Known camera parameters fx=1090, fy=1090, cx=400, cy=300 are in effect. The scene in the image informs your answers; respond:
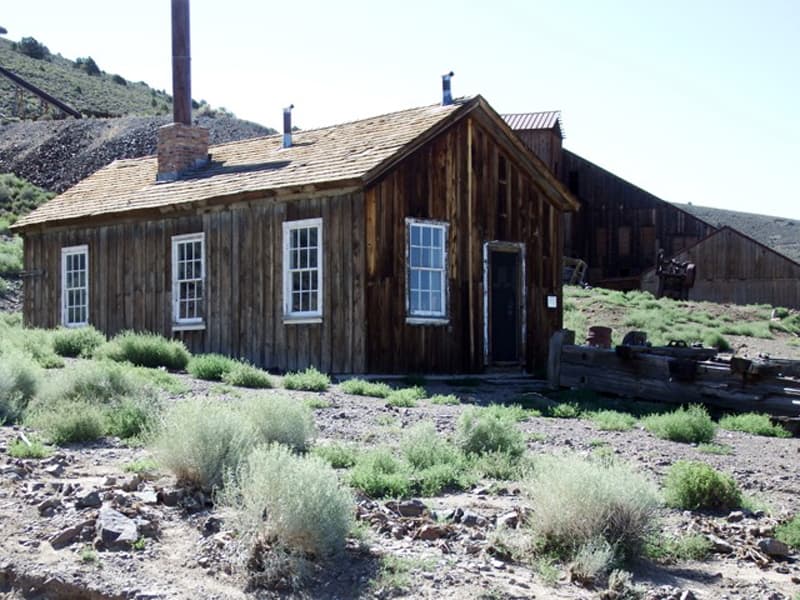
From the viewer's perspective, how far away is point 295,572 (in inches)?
242

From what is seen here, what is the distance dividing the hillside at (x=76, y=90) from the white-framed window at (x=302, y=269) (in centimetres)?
4589

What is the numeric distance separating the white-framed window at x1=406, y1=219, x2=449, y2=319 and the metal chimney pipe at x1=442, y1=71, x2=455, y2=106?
2408mm

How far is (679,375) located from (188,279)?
9.40 m

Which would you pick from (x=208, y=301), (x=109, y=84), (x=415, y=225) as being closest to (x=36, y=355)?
(x=208, y=301)

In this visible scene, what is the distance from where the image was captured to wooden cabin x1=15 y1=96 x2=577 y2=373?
1683 centimetres

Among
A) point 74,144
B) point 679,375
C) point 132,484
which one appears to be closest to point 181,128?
point 679,375

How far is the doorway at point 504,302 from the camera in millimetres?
18391

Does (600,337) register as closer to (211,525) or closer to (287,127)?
(287,127)

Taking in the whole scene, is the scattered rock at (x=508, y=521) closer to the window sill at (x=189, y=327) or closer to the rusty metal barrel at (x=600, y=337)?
the rusty metal barrel at (x=600, y=337)

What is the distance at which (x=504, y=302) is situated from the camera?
61.8 feet

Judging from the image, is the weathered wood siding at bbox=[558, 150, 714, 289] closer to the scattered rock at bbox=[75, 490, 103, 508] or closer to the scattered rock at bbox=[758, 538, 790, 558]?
the scattered rock at bbox=[758, 538, 790, 558]

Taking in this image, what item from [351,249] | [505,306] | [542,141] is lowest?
[505,306]

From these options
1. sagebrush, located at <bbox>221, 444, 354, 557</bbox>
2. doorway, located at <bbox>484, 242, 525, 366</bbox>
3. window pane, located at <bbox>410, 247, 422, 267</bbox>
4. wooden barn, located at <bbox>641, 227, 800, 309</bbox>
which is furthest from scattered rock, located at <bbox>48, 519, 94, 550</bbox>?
wooden barn, located at <bbox>641, 227, 800, 309</bbox>

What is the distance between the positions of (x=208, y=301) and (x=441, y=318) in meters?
4.30
